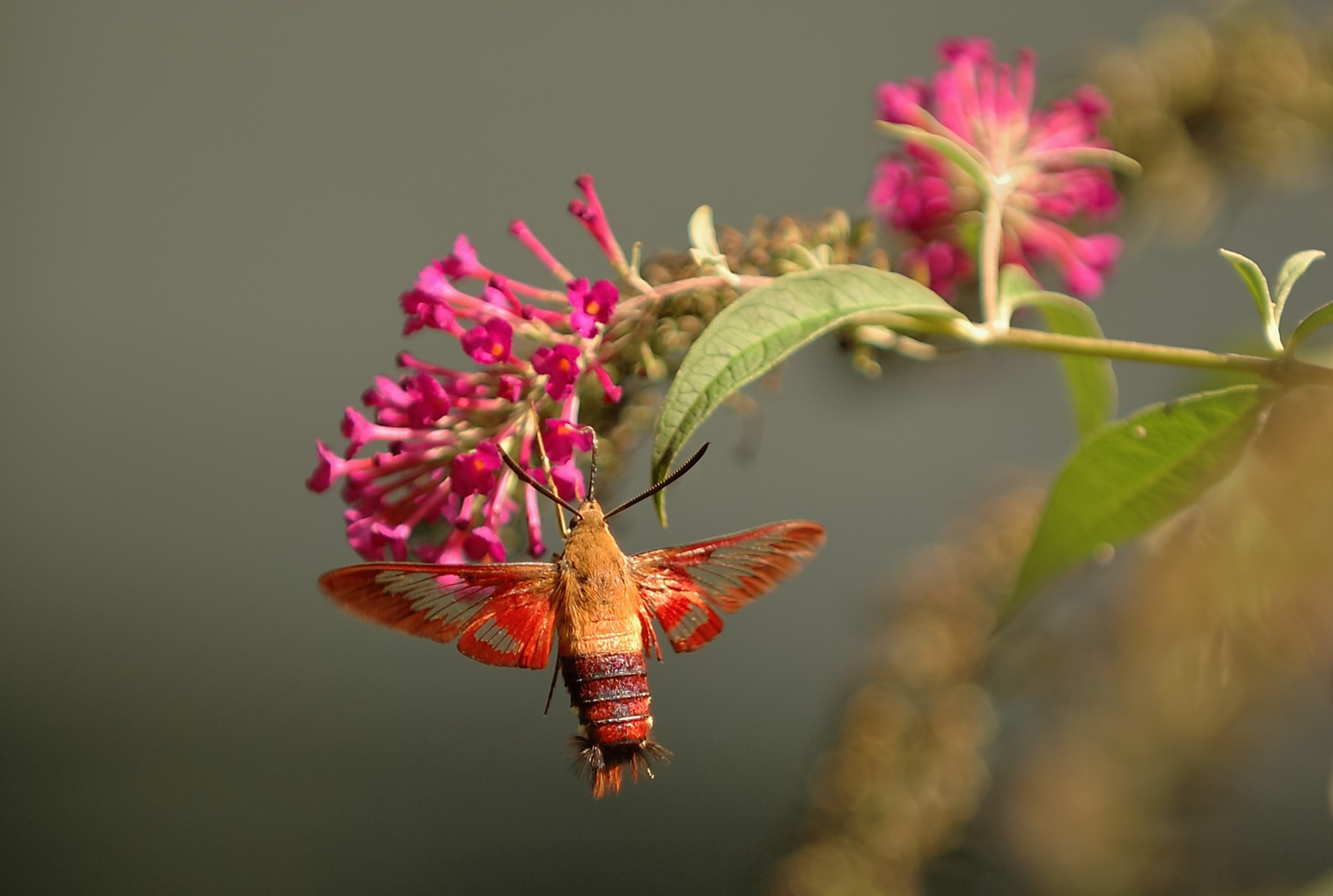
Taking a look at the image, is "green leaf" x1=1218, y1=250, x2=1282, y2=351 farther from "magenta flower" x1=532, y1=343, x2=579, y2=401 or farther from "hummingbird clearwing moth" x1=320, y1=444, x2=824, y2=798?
"magenta flower" x1=532, y1=343, x2=579, y2=401

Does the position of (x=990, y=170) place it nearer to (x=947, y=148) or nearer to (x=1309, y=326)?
(x=947, y=148)

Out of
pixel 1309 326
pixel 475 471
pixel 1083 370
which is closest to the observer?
pixel 1309 326

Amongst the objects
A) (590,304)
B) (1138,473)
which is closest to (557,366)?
(590,304)

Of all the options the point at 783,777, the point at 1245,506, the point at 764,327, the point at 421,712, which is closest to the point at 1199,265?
the point at 783,777

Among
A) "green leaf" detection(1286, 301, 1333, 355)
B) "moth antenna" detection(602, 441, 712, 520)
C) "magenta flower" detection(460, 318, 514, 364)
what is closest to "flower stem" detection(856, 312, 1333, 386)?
"green leaf" detection(1286, 301, 1333, 355)

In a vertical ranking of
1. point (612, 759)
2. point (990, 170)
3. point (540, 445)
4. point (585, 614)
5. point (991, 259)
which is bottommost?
point (612, 759)

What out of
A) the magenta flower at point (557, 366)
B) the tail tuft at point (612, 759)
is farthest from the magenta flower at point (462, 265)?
the tail tuft at point (612, 759)

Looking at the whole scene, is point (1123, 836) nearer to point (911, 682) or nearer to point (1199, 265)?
point (911, 682)
